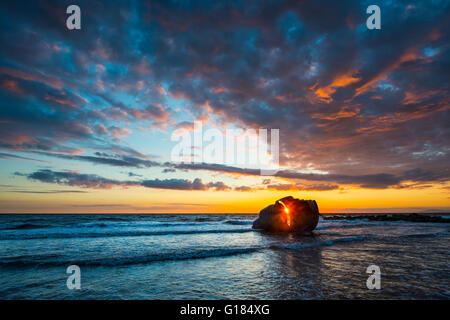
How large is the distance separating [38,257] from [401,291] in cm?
1413

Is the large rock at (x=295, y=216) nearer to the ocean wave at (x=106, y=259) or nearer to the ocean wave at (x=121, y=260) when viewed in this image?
the ocean wave at (x=106, y=259)

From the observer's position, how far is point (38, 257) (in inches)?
380

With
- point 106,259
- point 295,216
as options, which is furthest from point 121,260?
point 295,216

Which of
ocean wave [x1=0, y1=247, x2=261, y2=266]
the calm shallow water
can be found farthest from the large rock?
ocean wave [x1=0, y1=247, x2=261, y2=266]

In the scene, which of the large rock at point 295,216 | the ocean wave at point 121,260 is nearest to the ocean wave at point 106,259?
the ocean wave at point 121,260

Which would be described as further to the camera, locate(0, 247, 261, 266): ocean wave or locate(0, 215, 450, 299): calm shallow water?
locate(0, 247, 261, 266): ocean wave

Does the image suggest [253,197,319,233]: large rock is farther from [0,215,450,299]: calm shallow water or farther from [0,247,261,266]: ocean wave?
[0,247,261,266]: ocean wave

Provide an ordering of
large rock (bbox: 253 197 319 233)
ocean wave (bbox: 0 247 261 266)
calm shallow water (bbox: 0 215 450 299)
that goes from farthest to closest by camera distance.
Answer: large rock (bbox: 253 197 319 233) < ocean wave (bbox: 0 247 261 266) < calm shallow water (bbox: 0 215 450 299)

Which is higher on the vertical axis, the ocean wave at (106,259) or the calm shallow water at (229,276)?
the calm shallow water at (229,276)

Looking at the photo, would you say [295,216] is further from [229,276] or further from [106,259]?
[106,259]
